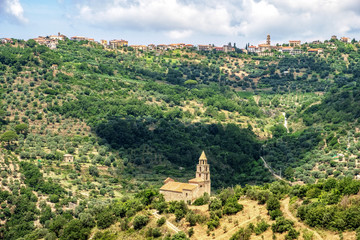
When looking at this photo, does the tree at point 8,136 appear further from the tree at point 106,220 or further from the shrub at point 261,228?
the shrub at point 261,228

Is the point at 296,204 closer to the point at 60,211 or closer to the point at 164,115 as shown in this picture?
the point at 60,211

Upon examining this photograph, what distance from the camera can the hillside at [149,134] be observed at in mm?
64438

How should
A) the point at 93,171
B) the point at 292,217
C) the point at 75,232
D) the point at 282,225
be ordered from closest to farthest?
the point at 282,225 < the point at 292,217 < the point at 75,232 < the point at 93,171

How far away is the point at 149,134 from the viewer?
122 metres

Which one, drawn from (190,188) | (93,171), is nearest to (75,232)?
(190,188)

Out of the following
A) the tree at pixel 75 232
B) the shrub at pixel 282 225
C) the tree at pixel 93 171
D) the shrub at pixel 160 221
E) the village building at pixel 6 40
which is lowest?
the tree at pixel 75 232

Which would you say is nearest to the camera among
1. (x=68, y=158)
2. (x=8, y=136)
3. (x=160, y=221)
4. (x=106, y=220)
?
(x=160, y=221)

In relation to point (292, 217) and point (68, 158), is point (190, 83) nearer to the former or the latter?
point (68, 158)

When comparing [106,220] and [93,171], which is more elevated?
[93,171]

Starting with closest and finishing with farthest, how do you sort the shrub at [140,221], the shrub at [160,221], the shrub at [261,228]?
the shrub at [261,228] < the shrub at [160,221] < the shrub at [140,221]

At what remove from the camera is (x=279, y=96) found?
166 metres

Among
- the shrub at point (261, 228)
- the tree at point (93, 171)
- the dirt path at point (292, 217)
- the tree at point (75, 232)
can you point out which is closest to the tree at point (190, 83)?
the tree at point (93, 171)

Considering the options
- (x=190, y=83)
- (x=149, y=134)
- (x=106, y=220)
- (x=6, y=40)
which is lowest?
(x=106, y=220)

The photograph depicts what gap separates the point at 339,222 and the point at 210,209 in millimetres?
17621
